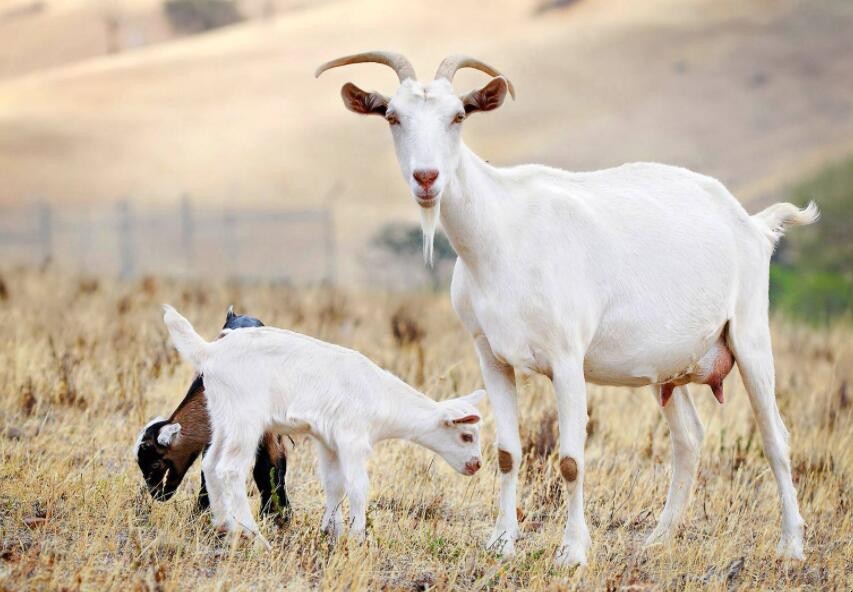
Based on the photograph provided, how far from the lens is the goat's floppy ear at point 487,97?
19.6ft

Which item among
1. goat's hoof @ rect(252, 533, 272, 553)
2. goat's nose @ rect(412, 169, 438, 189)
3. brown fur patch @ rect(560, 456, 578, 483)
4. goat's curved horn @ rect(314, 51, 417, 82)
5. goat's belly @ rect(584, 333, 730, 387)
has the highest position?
goat's curved horn @ rect(314, 51, 417, 82)

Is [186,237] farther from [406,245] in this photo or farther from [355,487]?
[355,487]

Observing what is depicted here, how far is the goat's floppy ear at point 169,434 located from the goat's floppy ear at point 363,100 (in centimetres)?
176

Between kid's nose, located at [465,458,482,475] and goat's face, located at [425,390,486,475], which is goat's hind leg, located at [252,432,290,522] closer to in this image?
goat's face, located at [425,390,486,475]

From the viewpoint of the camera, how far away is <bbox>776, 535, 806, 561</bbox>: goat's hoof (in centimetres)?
698

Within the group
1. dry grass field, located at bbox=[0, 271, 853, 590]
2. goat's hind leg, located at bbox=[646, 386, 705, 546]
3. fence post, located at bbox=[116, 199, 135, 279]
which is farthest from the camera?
fence post, located at bbox=[116, 199, 135, 279]

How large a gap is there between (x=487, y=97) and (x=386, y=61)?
0.58 metres

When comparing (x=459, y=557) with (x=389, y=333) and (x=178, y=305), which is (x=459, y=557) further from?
(x=178, y=305)

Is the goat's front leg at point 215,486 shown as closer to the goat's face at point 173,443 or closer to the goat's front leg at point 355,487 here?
the goat's face at point 173,443

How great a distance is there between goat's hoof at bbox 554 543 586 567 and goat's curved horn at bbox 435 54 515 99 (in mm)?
2173

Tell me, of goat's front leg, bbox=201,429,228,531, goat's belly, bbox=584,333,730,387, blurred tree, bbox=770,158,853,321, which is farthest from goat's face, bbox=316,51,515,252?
blurred tree, bbox=770,158,853,321

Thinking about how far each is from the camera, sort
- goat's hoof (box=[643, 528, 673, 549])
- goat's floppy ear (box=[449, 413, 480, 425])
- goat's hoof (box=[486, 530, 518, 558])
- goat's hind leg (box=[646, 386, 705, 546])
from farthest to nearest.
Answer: goat's hind leg (box=[646, 386, 705, 546]) < goat's hoof (box=[643, 528, 673, 549]) < goat's floppy ear (box=[449, 413, 480, 425]) < goat's hoof (box=[486, 530, 518, 558])

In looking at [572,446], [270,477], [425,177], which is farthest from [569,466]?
[425,177]

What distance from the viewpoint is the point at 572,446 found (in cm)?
628
